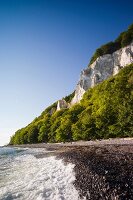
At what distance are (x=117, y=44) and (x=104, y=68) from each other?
1464 cm

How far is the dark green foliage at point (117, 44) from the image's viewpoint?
102 meters

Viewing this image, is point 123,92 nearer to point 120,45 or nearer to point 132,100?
point 132,100

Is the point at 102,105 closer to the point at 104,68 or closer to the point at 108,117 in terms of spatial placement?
the point at 108,117

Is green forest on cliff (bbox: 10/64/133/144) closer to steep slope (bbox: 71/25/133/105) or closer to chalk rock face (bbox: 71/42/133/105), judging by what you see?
chalk rock face (bbox: 71/42/133/105)

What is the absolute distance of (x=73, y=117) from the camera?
80500mm

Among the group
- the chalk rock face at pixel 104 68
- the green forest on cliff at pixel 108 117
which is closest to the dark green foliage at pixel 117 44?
the chalk rock face at pixel 104 68

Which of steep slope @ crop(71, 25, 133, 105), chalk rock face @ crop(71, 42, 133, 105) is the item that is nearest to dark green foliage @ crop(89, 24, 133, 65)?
steep slope @ crop(71, 25, 133, 105)

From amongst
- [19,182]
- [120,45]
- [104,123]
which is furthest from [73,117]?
[19,182]

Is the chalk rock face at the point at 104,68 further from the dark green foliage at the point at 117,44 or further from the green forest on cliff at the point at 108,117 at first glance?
the green forest on cliff at the point at 108,117

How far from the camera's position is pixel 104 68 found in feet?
356

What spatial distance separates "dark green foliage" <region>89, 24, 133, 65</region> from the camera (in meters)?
102

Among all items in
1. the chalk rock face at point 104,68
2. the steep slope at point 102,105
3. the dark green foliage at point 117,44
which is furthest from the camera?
the dark green foliage at point 117,44

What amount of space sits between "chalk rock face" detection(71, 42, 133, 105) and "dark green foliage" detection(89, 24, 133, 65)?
3.78 metres

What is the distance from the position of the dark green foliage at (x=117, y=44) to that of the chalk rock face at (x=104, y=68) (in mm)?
3776
